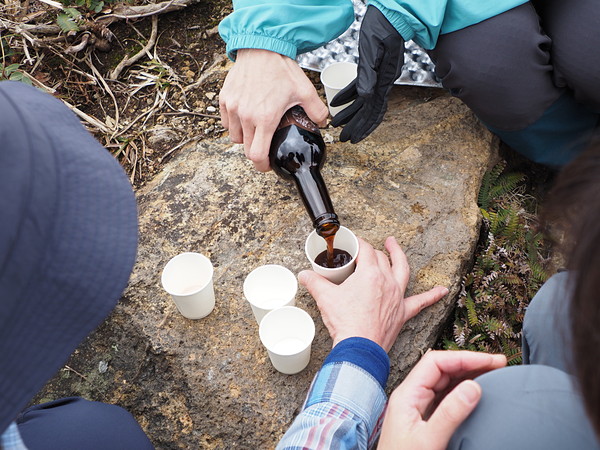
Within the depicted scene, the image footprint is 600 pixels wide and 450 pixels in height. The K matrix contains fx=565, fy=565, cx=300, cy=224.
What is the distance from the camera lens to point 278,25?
245 centimetres

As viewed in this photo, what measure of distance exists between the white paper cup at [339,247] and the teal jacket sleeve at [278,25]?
2.68ft

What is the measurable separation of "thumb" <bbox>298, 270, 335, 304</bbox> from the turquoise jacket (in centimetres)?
97

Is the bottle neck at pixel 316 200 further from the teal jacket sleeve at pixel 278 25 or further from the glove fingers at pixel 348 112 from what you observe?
the teal jacket sleeve at pixel 278 25

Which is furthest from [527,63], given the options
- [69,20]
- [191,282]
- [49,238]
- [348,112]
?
[69,20]

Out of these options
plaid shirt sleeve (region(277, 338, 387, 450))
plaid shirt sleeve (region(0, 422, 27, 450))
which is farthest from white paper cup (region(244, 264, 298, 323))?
plaid shirt sleeve (region(0, 422, 27, 450))

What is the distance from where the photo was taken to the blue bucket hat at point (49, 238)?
4.00 ft

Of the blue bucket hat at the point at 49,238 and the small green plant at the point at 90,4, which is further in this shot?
the small green plant at the point at 90,4

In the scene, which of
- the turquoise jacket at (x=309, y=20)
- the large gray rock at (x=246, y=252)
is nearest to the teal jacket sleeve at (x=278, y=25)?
the turquoise jacket at (x=309, y=20)

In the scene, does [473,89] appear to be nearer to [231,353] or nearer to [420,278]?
[420,278]

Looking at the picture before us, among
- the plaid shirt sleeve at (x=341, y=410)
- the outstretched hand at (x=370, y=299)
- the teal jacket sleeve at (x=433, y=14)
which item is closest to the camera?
the plaid shirt sleeve at (x=341, y=410)

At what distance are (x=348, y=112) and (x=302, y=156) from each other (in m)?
0.36

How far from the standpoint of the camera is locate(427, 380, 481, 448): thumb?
1.44m

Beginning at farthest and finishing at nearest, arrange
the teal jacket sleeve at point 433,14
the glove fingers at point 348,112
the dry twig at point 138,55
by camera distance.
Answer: the dry twig at point 138,55
the glove fingers at point 348,112
the teal jacket sleeve at point 433,14

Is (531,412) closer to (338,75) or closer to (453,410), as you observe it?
(453,410)
